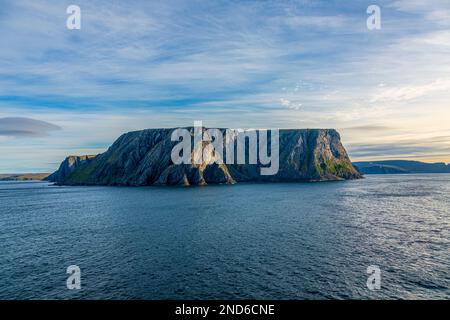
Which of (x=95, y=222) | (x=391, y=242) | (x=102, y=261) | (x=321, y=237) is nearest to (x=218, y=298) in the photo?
(x=102, y=261)

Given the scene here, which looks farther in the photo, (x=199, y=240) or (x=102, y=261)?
(x=199, y=240)
